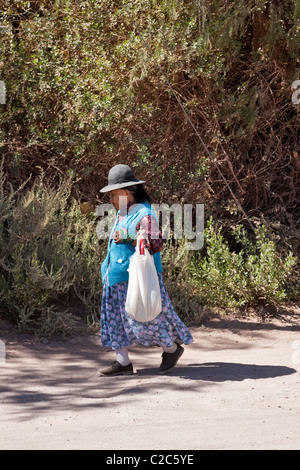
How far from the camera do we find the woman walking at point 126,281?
5016 millimetres

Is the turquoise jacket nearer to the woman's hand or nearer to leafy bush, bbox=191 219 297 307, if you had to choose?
the woman's hand

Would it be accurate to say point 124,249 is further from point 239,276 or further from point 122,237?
point 239,276

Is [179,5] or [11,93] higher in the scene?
[179,5]

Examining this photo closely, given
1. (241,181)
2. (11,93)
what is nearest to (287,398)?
(241,181)

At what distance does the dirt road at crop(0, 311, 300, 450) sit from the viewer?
12.2 feet

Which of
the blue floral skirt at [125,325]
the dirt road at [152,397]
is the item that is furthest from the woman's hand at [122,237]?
the dirt road at [152,397]

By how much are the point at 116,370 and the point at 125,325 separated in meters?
0.38

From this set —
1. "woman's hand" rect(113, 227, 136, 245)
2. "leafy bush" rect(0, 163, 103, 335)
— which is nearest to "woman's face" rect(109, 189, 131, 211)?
"woman's hand" rect(113, 227, 136, 245)

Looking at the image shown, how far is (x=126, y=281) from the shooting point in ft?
16.8

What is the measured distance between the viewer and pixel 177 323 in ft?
17.0

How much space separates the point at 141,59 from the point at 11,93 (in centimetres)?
167
